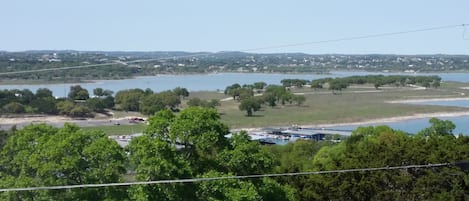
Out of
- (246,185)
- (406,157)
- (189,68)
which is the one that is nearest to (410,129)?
(406,157)

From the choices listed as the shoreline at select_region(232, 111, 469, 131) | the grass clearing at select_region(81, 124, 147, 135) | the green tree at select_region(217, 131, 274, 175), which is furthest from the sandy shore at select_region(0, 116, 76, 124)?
the green tree at select_region(217, 131, 274, 175)

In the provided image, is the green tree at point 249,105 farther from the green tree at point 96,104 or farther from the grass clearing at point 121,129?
the grass clearing at point 121,129

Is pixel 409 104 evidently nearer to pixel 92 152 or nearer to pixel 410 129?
pixel 410 129

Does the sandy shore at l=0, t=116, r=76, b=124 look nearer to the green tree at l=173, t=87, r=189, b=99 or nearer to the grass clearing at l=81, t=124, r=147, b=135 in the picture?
the grass clearing at l=81, t=124, r=147, b=135

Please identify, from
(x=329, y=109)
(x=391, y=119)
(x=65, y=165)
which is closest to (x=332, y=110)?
(x=329, y=109)

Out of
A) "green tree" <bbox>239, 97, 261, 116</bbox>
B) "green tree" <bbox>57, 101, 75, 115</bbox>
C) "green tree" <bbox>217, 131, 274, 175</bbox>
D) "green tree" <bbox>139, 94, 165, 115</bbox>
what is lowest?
"green tree" <bbox>239, 97, 261, 116</bbox>

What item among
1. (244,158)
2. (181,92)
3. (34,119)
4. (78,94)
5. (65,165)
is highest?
(65,165)

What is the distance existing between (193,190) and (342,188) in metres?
4.60

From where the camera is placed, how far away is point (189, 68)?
300 feet

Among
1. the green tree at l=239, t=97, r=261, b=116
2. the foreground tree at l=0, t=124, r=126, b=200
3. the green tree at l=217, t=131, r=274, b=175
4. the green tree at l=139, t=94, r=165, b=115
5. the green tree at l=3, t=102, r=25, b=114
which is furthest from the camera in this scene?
the green tree at l=239, t=97, r=261, b=116

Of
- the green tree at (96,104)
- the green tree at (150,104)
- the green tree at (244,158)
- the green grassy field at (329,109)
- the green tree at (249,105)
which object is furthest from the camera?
the green tree at (249,105)

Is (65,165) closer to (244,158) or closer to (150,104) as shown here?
(244,158)

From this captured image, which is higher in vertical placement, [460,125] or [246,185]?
[246,185]

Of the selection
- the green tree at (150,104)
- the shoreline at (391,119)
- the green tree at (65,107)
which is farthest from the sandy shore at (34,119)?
the shoreline at (391,119)
